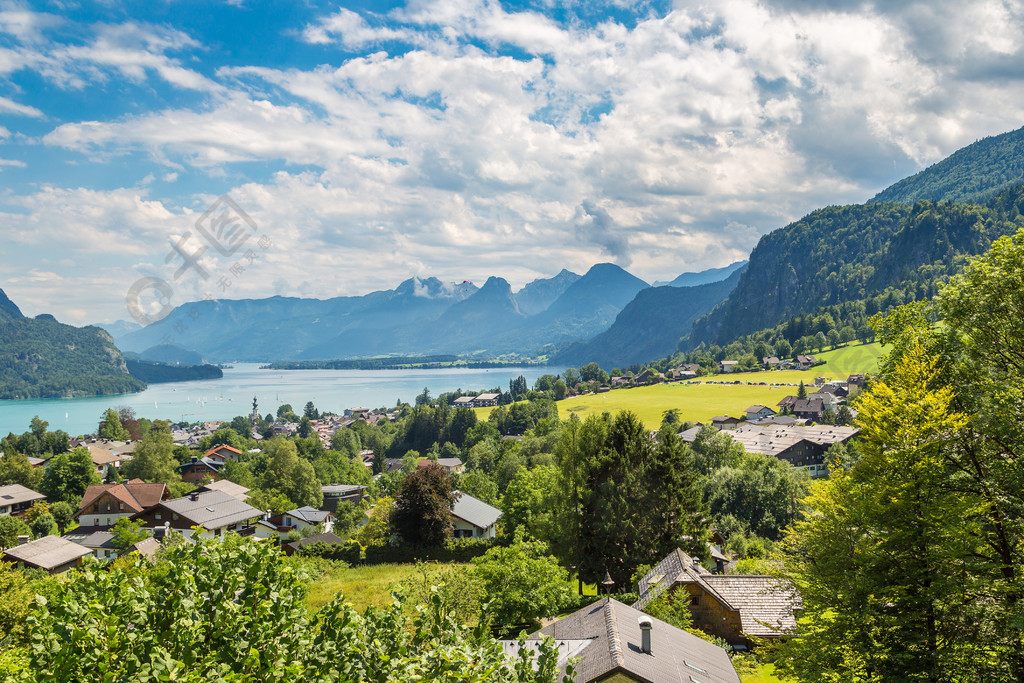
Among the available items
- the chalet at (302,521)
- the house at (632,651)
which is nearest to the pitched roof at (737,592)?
the house at (632,651)

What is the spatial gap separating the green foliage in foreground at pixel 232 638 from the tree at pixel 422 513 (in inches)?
1202

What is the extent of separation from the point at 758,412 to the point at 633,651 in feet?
287

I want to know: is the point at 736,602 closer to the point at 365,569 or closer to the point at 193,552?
the point at 365,569

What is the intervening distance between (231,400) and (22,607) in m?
191

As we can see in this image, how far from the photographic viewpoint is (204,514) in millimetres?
50500

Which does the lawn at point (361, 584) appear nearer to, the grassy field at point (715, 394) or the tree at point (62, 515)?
the tree at point (62, 515)

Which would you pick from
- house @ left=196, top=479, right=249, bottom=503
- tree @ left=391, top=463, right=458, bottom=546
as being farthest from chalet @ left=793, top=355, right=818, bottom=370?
tree @ left=391, top=463, right=458, bottom=546

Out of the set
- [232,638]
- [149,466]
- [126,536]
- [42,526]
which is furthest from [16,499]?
[232,638]

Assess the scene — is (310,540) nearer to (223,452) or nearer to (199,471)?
(199,471)

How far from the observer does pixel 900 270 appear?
19250 cm

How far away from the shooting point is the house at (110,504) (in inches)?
2117

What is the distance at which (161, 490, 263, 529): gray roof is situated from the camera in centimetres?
4959

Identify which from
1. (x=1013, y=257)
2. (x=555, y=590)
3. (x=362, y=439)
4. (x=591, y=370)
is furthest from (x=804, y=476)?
(x=591, y=370)

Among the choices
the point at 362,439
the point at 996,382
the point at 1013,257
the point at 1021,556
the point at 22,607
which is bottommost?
the point at 362,439
